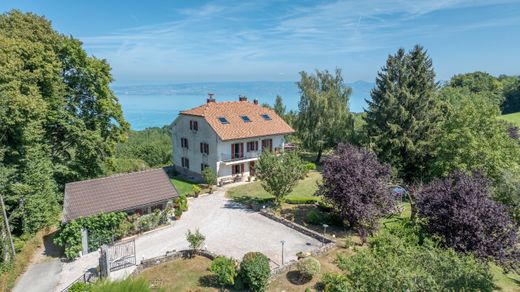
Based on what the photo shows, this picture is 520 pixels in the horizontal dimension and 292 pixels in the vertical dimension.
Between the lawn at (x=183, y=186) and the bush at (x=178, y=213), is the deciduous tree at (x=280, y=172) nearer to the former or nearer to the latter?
the bush at (x=178, y=213)

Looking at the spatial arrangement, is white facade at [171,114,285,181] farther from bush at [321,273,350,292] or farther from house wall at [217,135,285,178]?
bush at [321,273,350,292]

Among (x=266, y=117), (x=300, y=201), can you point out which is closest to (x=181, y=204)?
(x=300, y=201)

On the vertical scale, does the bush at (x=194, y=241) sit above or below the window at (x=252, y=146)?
below

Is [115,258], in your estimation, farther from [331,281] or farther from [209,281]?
[331,281]

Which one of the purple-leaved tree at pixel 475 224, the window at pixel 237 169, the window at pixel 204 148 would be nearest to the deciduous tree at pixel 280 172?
the window at pixel 237 169

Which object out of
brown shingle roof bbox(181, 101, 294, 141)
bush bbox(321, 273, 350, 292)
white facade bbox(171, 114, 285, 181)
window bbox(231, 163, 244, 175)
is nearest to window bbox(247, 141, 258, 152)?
white facade bbox(171, 114, 285, 181)
